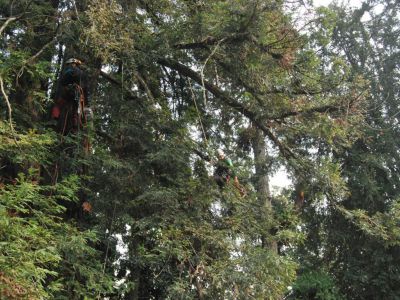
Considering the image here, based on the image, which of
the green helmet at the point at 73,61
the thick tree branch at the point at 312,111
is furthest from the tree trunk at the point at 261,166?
the green helmet at the point at 73,61

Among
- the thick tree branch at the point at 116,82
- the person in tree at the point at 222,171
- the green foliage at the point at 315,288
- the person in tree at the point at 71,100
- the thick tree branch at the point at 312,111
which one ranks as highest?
the thick tree branch at the point at 116,82

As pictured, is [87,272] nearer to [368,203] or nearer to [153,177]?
[153,177]

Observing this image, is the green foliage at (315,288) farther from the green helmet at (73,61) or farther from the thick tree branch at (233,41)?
the green helmet at (73,61)

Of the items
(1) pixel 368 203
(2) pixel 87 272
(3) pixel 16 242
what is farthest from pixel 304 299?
(3) pixel 16 242

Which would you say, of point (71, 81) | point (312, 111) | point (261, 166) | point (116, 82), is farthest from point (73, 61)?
point (261, 166)

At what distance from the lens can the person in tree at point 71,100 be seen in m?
5.70

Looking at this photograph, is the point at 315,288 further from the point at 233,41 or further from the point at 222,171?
the point at 233,41

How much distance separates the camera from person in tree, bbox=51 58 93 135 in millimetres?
5695

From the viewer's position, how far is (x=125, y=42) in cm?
523

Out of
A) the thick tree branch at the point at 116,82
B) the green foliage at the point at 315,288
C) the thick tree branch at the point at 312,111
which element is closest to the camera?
the thick tree branch at the point at 312,111

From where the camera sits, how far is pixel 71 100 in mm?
6098

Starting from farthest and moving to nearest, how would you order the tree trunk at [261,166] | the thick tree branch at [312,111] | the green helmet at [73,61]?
the tree trunk at [261,166]
the thick tree branch at [312,111]
the green helmet at [73,61]

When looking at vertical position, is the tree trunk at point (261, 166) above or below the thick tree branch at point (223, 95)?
above

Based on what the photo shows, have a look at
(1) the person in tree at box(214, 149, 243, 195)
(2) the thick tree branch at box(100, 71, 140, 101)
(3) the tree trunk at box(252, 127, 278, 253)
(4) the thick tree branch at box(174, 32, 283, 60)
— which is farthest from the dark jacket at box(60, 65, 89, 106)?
(3) the tree trunk at box(252, 127, 278, 253)
